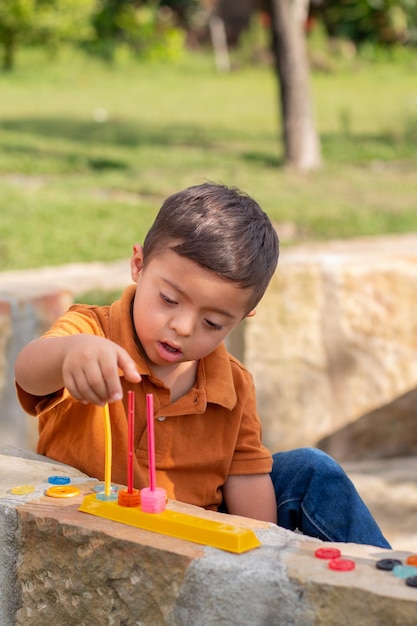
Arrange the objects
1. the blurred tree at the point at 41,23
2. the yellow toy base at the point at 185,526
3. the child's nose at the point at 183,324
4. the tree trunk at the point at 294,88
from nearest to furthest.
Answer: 1. the yellow toy base at the point at 185,526
2. the child's nose at the point at 183,324
3. the tree trunk at the point at 294,88
4. the blurred tree at the point at 41,23

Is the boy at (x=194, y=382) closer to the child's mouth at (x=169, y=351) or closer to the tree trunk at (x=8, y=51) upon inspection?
the child's mouth at (x=169, y=351)

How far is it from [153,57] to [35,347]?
1951 cm

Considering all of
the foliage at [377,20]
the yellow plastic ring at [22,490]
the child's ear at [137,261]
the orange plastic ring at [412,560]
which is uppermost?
the foliage at [377,20]

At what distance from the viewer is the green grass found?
22.6ft

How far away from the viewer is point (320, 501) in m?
2.38

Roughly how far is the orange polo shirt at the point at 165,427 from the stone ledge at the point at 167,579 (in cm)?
25

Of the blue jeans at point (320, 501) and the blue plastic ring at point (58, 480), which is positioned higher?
the blue plastic ring at point (58, 480)

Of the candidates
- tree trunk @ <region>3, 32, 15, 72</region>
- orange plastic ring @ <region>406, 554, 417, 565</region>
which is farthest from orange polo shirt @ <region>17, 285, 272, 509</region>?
tree trunk @ <region>3, 32, 15, 72</region>

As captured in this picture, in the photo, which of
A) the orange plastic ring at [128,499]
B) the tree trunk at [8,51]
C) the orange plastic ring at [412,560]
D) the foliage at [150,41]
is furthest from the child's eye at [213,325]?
the tree trunk at [8,51]

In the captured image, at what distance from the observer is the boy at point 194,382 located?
6.93 feet

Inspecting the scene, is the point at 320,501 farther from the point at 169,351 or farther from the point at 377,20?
the point at 377,20

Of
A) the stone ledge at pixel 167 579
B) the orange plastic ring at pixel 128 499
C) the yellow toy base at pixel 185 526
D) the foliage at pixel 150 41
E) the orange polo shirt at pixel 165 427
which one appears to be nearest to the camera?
the stone ledge at pixel 167 579

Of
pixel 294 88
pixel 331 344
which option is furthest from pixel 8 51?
pixel 331 344

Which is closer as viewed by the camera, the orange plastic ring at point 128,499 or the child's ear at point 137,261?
the orange plastic ring at point 128,499
